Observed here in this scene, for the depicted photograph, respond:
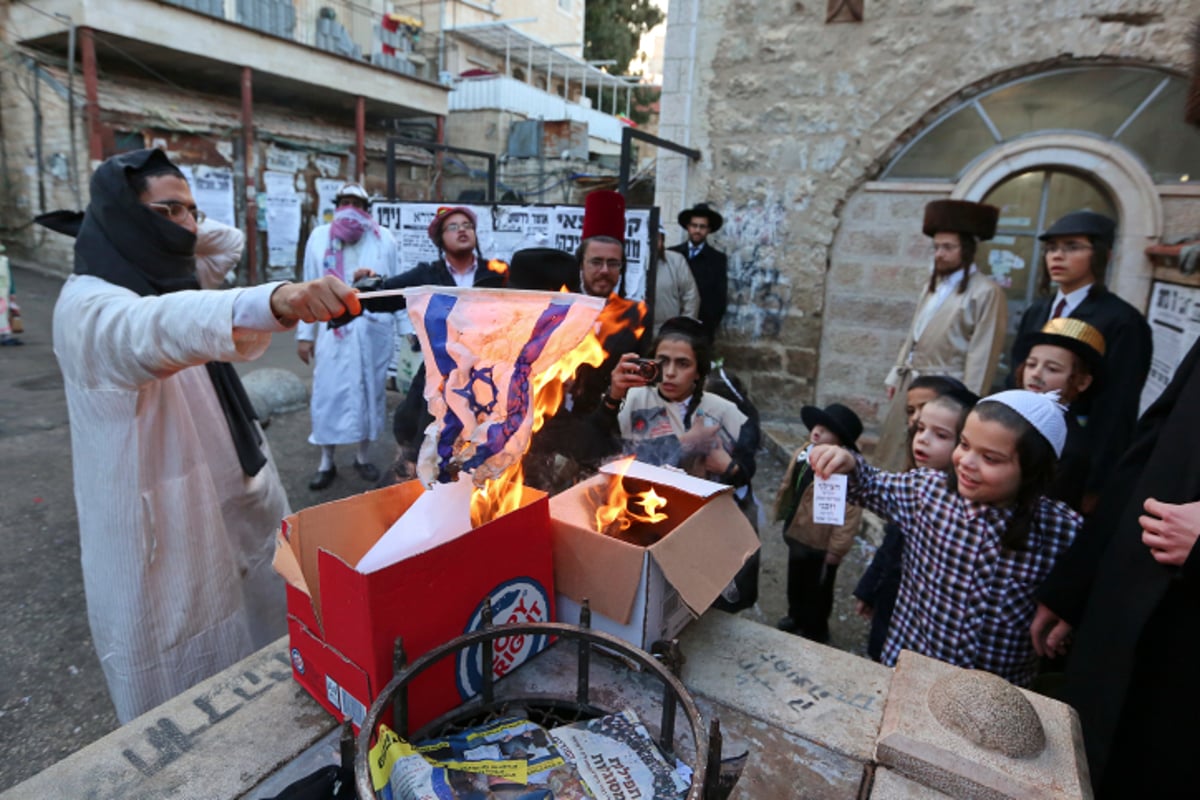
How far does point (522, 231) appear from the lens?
20.5 ft

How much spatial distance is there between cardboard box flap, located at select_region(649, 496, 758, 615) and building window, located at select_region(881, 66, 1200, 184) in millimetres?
5449

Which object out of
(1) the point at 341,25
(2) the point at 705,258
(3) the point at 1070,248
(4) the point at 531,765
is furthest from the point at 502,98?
(4) the point at 531,765

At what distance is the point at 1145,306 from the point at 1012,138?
5.86ft

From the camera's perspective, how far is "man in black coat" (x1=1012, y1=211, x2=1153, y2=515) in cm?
315

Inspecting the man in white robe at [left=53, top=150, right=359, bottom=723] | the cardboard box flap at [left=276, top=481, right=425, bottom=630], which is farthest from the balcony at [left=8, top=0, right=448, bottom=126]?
the cardboard box flap at [left=276, top=481, right=425, bottom=630]

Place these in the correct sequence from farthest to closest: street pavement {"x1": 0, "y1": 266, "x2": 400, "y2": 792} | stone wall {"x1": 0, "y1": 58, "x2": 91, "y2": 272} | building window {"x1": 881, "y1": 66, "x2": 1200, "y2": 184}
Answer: stone wall {"x1": 0, "y1": 58, "x2": 91, "y2": 272}, building window {"x1": 881, "y1": 66, "x2": 1200, "y2": 184}, street pavement {"x1": 0, "y1": 266, "x2": 400, "y2": 792}

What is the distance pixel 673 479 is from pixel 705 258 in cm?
493

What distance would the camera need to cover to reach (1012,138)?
5770mm

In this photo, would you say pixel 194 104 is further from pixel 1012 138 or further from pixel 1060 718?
pixel 1060 718

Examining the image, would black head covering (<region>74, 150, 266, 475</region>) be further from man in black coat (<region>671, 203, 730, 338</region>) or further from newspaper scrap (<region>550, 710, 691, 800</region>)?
man in black coat (<region>671, 203, 730, 338</region>)

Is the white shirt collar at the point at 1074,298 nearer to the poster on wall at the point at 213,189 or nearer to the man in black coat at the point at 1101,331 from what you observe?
the man in black coat at the point at 1101,331

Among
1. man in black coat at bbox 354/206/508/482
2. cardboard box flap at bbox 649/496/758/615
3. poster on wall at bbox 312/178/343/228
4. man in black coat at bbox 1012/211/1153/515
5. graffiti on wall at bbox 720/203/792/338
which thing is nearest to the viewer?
cardboard box flap at bbox 649/496/758/615

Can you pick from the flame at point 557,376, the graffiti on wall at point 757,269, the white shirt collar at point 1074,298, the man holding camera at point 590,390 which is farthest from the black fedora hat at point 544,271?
the graffiti on wall at point 757,269

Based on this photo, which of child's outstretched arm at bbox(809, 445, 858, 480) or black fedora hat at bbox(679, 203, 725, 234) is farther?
black fedora hat at bbox(679, 203, 725, 234)
